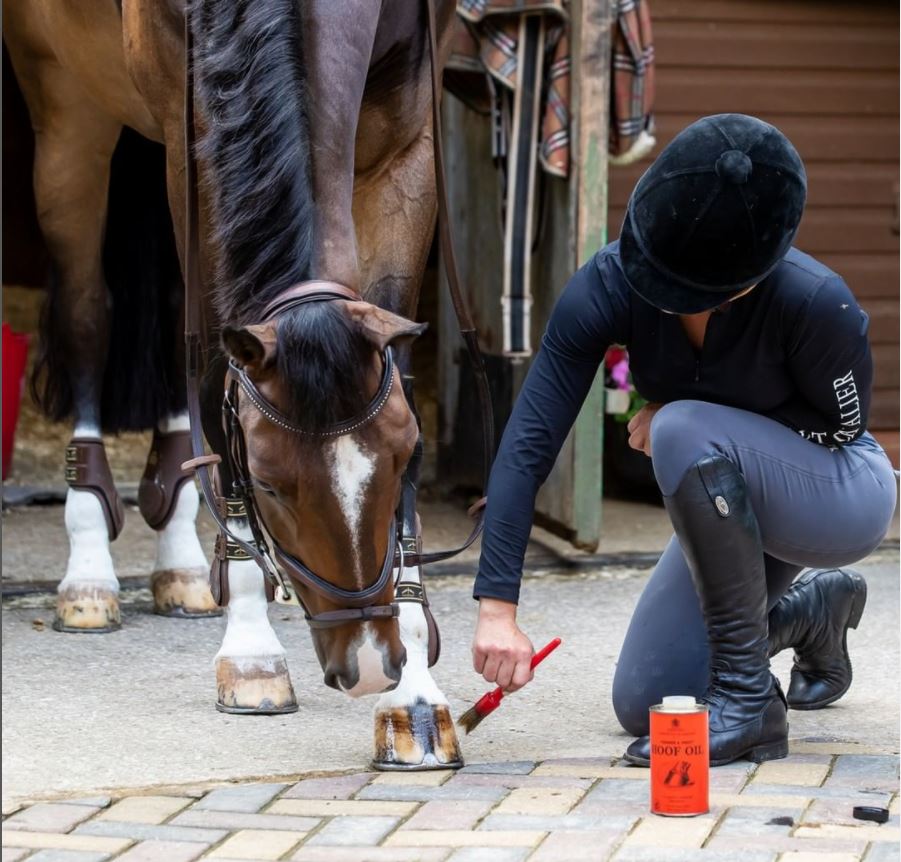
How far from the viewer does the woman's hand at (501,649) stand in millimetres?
2924

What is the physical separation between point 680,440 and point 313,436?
2.60 ft

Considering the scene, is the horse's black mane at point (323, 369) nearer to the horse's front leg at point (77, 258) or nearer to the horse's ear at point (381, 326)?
the horse's ear at point (381, 326)

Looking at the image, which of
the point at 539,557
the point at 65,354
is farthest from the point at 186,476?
the point at 539,557

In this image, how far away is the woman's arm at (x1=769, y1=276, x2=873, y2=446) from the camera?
9.98 ft

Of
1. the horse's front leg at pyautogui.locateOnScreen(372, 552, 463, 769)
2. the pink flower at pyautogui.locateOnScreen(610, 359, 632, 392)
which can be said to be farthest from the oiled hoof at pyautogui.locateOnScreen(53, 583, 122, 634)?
the pink flower at pyautogui.locateOnScreen(610, 359, 632, 392)

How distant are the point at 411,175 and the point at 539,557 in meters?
1.97

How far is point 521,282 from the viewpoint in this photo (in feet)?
17.0

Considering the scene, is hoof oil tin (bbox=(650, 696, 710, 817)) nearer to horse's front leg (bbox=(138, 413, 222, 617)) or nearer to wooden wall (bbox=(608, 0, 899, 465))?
horse's front leg (bbox=(138, 413, 222, 617))

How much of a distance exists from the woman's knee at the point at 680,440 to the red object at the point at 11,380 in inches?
131

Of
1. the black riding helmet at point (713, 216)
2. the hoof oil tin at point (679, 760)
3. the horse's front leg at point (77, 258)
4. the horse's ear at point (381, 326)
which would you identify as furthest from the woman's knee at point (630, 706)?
the horse's front leg at point (77, 258)

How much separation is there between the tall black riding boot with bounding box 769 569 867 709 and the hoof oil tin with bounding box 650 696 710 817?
676 mm

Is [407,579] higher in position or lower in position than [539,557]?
higher

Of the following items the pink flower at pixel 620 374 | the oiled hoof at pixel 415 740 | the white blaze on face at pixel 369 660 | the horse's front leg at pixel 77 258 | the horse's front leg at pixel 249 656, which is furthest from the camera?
the pink flower at pixel 620 374

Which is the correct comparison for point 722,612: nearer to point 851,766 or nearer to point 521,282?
point 851,766
